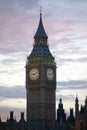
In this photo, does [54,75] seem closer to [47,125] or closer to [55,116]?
[55,116]

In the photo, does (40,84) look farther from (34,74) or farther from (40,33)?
(40,33)

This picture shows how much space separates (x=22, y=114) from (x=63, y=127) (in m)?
10.5

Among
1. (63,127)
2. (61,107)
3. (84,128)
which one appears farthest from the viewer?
(61,107)

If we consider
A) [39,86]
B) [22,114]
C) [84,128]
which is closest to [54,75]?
[39,86]

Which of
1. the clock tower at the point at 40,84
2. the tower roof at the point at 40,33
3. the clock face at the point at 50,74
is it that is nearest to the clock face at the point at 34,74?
the clock tower at the point at 40,84

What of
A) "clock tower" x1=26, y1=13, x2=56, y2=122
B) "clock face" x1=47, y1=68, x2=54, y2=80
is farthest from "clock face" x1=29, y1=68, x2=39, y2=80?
"clock face" x1=47, y1=68, x2=54, y2=80

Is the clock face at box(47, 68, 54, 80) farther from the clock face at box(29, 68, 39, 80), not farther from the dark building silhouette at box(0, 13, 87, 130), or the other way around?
the clock face at box(29, 68, 39, 80)

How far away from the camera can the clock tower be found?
129 m

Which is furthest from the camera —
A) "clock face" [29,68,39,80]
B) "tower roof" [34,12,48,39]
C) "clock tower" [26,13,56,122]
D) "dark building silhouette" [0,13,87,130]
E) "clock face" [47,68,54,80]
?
"tower roof" [34,12,48,39]

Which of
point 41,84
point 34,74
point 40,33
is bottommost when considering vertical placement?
point 41,84

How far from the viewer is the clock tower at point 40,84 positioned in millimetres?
129250

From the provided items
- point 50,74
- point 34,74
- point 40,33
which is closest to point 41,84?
point 34,74

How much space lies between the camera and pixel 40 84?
13000cm

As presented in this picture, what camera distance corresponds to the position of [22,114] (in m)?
122
